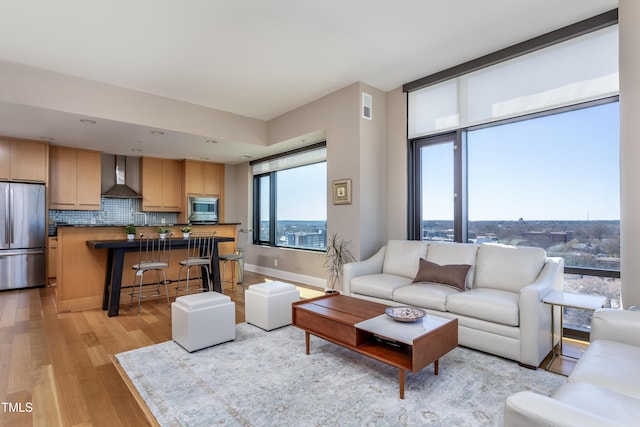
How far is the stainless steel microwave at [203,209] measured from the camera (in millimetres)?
7230

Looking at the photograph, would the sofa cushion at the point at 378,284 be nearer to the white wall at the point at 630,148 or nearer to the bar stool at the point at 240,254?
the white wall at the point at 630,148

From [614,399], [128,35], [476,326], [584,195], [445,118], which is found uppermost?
[128,35]

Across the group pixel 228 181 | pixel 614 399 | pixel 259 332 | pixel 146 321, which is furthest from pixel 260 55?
pixel 228 181

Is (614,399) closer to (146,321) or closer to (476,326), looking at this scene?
(476,326)

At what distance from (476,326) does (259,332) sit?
205 centimetres

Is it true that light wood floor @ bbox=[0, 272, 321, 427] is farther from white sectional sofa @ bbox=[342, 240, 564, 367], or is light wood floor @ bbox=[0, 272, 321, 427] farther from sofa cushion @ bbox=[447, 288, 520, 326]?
sofa cushion @ bbox=[447, 288, 520, 326]

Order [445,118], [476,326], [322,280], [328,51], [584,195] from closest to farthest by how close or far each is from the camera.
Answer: [476,326] < [584,195] < [328,51] < [445,118] < [322,280]

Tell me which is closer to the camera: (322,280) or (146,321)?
(146,321)

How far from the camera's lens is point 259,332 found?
3.31m

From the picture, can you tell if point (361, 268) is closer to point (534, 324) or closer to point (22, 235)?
point (534, 324)

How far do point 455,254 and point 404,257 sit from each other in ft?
2.04

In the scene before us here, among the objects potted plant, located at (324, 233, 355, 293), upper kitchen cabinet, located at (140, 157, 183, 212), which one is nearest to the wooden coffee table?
potted plant, located at (324, 233, 355, 293)

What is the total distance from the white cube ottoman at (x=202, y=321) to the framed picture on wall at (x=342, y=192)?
2.17 metres

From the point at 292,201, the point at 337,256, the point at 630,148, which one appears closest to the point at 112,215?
the point at 292,201
